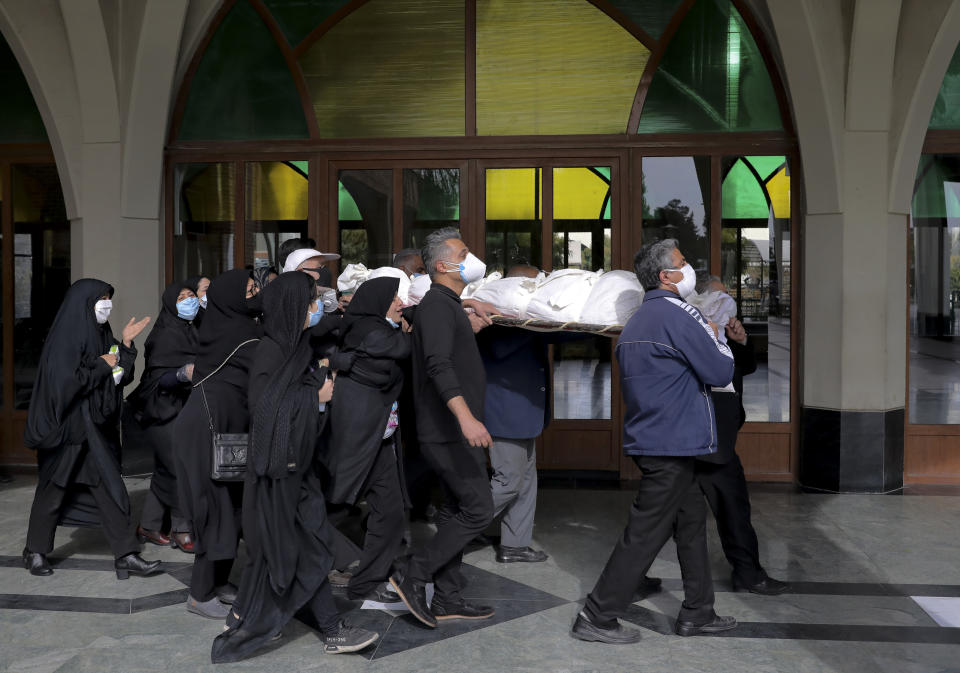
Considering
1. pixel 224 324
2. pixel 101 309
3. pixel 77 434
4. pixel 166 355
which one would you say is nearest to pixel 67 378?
pixel 77 434

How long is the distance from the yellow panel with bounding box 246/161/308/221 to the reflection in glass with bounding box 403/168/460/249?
0.93 m

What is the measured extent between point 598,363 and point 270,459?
434cm

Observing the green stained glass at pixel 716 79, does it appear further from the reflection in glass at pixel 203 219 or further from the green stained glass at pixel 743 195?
the reflection in glass at pixel 203 219

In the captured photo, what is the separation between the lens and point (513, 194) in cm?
801

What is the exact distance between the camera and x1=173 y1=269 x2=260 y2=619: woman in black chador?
15.1ft

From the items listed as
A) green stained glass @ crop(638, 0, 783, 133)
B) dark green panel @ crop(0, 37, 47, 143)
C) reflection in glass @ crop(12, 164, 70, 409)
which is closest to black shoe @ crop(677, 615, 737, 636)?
green stained glass @ crop(638, 0, 783, 133)

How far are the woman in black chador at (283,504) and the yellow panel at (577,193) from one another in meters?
4.00

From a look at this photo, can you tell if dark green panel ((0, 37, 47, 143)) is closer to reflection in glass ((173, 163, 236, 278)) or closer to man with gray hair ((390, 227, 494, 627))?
reflection in glass ((173, 163, 236, 278))

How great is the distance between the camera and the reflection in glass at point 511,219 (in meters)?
8.00

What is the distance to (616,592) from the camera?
429 cm

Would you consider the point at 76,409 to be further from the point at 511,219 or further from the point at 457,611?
the point at 511,219

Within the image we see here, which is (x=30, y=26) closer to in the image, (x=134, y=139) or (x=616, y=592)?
(x=134, y=139)

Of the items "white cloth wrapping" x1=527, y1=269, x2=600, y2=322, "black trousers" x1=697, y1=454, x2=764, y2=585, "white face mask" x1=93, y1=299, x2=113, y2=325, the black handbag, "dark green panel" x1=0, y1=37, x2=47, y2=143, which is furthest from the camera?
"dark green panel" x1=0, y1=37, x2=47, y2=143

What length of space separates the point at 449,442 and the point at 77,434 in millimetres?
2271
